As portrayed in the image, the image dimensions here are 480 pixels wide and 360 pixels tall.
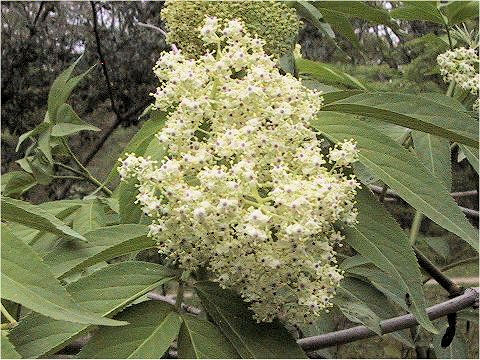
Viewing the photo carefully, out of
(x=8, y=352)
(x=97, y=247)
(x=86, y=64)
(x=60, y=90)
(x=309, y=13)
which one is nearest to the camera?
(x=8, y=352)

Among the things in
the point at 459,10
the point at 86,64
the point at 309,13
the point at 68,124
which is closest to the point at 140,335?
the point at 309,13

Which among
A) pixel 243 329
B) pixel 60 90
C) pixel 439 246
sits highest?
pixel 60 90

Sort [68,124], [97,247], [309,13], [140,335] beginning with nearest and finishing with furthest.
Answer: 1. [140,335]
2. [97,247]
3. [309,13]
4. [68,124]

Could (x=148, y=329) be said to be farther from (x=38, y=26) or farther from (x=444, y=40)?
(x=38, y=26)

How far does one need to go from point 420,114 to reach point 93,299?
1.48 ft

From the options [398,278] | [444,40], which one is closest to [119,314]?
[398,278]

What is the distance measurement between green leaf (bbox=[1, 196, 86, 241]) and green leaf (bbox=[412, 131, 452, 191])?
2.11 feet

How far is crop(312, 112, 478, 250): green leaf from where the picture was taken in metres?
0.76

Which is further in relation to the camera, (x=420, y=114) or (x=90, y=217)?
(x=90, y=217)

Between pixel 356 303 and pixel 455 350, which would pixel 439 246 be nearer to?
pixel 455 350

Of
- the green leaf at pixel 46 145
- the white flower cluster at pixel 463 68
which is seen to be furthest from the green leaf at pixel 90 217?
the white flower cluster at pixel 463 68

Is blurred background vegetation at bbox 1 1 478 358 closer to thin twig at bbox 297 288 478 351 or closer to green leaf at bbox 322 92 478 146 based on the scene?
thin twig at bbox 297 288 478 351

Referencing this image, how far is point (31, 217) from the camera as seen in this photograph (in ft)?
2.33

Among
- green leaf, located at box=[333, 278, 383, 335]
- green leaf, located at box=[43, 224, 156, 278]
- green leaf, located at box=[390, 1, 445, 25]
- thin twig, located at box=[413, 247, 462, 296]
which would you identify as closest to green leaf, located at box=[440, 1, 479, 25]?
green leaf, located at box=[390, 1, 445, 25]
